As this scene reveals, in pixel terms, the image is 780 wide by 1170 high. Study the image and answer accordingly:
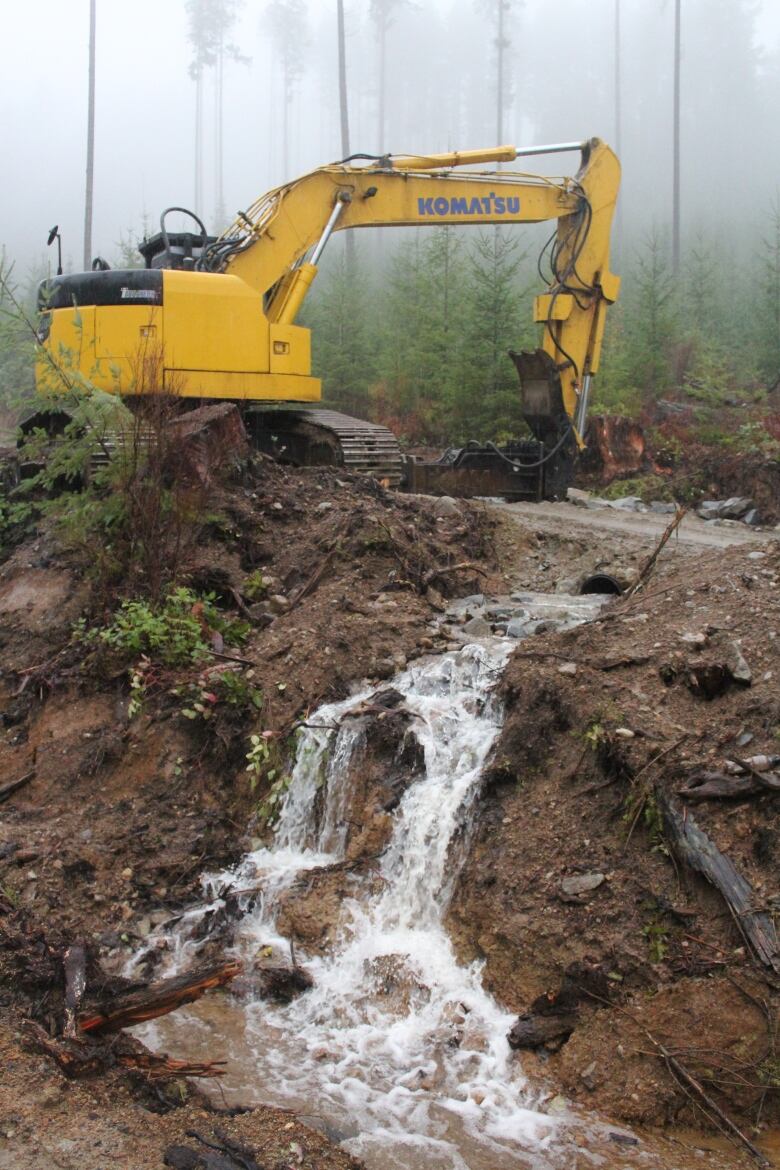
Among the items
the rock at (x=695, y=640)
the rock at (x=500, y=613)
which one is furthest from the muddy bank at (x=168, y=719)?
the rock at (x=695, y=640)

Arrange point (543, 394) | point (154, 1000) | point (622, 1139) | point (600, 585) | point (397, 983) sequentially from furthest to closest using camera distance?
1. point (543, 394)
2. point (600, 585)
3. point (397, 983)
4. point (154, 1000)
5. point (622, 1139)

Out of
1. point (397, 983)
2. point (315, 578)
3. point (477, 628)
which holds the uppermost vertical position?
point (315, 578)

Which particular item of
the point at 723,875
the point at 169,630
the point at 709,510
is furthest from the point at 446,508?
the point at 723,875

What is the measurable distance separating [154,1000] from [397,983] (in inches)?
49.1

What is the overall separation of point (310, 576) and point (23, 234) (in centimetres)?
6803

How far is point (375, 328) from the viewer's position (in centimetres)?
2461

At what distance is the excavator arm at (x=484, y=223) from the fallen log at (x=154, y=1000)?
7.63 meters

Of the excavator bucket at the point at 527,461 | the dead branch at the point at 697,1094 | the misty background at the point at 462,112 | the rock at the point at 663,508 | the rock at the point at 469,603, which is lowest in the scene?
the dead branch at the point at 697,1094

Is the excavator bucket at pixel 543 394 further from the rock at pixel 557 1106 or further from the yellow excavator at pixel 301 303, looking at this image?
the rock at pixel 557 1106

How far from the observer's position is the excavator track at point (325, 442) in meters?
11.5

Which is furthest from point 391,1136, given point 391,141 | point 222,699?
point 391,141

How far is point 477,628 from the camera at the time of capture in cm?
808

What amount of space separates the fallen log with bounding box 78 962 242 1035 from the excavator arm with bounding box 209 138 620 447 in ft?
25.0

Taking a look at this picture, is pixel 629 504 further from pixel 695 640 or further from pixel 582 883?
pixel 582 883
